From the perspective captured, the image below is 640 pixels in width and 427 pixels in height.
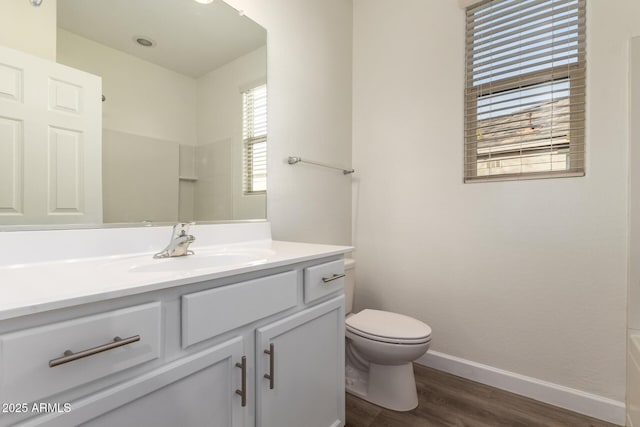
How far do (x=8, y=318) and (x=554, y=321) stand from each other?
2.06 metres

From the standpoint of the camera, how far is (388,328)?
1528mm

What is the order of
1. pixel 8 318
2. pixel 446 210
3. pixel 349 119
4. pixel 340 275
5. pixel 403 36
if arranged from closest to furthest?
pixel 8 318 → pixel 340 275 → pixel 446 210 → pixel 403 36 → pixel 349 119

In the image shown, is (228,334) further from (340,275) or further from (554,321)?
(554,321)

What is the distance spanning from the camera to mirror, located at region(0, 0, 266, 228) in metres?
1.08

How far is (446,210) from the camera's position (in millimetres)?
1880

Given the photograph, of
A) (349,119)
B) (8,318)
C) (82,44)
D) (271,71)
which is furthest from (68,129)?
(349,119)

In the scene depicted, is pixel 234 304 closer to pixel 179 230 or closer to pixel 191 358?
pixel 191 358

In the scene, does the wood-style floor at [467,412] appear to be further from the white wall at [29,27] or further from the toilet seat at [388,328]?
the white wall at [29,27]

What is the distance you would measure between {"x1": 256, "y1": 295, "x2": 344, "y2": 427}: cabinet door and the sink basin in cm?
27

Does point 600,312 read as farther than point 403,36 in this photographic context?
No

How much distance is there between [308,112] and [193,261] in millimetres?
1190

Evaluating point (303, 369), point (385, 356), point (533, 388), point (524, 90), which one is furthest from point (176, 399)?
point (524, 90)

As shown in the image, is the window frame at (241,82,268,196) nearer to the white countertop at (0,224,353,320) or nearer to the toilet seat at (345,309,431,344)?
the white countertop at (0,224,353,320)

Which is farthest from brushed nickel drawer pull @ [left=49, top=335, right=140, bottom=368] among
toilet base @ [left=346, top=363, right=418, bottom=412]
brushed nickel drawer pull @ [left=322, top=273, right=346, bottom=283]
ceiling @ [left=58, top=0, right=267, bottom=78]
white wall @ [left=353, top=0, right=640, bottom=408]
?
white wall @ [left=353, top=0, right=640, bottom=408]
